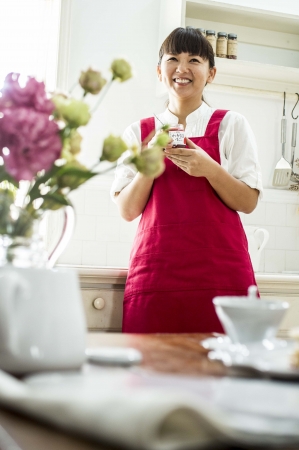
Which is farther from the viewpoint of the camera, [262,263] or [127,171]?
[262,263]

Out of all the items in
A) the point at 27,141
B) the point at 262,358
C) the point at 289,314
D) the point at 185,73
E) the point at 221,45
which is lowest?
the point at 289,314

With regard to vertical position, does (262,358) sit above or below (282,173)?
below

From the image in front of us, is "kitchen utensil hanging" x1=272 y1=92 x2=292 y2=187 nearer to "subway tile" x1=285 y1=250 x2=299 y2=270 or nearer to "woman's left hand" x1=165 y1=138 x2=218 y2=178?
"subway tile" x1=285 y1=250 x2=299 y2=270

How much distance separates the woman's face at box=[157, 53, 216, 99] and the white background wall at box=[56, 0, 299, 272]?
32.6 inches

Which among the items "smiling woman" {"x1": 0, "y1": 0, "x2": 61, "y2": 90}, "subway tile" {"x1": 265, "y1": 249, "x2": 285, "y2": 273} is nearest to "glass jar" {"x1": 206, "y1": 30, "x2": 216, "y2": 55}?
"smiling woman" {"x1": 0, "y1": 0, "x2": 61, "y2": 90}

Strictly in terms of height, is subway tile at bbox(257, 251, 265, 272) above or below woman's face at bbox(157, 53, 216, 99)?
below

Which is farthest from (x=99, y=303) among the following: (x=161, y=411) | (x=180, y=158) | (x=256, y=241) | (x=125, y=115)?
(x=161, y=411)

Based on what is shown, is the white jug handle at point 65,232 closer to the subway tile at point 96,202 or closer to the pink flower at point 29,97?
the pink flower at point 29,97

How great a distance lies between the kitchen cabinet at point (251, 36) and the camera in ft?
9.38

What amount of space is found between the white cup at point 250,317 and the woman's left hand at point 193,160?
1031mm

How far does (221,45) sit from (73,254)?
117 cm

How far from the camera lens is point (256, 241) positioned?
9.34 ft

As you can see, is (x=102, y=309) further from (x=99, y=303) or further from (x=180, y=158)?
(x=180, y=158)

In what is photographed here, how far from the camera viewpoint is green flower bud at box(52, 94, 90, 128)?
30.5 inches
